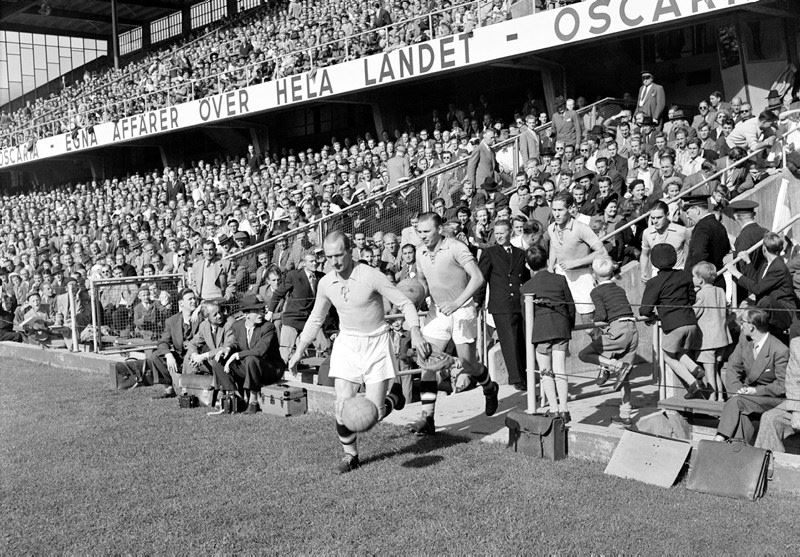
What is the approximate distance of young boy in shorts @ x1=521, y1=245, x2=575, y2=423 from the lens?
8.19m

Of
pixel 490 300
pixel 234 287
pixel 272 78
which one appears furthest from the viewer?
pixel 272 78

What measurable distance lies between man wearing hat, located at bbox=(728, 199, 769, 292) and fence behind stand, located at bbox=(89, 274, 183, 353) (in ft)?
29.9

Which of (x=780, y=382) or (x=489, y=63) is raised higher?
(x=489, y=63)

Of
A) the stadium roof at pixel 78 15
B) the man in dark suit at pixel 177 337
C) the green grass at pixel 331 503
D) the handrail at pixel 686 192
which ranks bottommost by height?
the green grass at pixel 331 503

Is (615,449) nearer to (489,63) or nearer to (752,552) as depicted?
(752,552)

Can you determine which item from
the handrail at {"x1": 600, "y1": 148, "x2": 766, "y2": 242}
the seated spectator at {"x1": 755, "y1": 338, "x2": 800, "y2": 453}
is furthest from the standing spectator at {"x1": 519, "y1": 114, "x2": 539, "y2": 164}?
the seated spectator at {"x1": 755, "y1": 338, "x2": 800, "y2": 453}

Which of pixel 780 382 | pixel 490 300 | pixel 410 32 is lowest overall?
pixel 780 382

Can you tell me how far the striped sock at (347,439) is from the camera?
294 inches

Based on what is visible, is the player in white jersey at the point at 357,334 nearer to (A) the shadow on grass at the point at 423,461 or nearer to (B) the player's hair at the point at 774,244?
(A) the shadow on grass at the point at 423,461

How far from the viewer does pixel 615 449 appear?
278 inches

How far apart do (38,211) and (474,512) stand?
1261 inches

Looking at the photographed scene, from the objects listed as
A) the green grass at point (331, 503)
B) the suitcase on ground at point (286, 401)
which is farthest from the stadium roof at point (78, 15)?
the green grass at point (331, 503)

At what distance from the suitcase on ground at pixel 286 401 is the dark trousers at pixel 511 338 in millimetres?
2213

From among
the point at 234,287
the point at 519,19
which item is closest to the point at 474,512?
the point at 234,287
